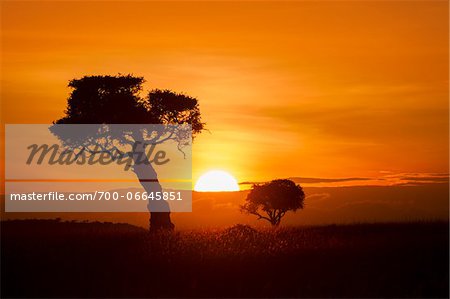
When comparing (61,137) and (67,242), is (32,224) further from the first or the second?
(67,242)

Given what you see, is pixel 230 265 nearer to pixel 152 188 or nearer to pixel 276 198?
pixel 152 188

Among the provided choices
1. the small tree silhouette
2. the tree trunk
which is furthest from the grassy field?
the small tree silhouette

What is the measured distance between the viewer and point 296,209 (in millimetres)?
97250

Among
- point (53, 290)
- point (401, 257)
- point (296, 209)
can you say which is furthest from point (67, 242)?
point (296, 209)

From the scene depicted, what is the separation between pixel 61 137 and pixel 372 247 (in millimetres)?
30733

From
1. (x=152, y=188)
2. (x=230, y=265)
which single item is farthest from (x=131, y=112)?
(x=230, y=265)

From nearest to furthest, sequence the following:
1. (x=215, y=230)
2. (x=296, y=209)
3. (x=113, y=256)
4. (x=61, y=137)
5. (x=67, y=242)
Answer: (x=113, y=256), (x=67, y=242), (x=215, y=230), (x=61, y=137), (x=296, y=209)

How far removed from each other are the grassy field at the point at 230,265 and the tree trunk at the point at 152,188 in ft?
47.7

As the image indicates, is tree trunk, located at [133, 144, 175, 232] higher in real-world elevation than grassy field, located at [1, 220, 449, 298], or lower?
higher

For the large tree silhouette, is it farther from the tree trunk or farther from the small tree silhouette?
the small tree silhouette

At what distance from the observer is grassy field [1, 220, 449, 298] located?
2562 cm

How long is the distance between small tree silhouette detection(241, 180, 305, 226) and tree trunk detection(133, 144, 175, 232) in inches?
1689

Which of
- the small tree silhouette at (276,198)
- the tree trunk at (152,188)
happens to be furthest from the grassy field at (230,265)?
the small tree silhouette at (276,198)

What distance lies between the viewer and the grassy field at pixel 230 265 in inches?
1009
